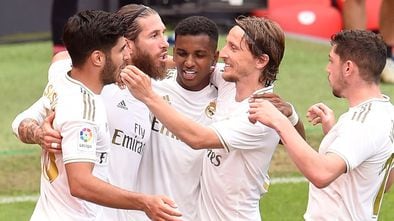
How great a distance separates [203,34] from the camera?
641 centimetres

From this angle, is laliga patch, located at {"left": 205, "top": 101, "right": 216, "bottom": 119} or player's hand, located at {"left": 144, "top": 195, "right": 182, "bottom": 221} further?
laliga patch, located at {"left": 205, "top": 101, "right": 216, "bottom": 119}

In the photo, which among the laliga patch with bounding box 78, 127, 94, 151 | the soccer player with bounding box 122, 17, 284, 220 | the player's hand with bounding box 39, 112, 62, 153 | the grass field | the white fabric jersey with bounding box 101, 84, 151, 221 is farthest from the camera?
the grass field

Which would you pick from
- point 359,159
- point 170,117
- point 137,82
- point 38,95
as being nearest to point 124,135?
point 170,117

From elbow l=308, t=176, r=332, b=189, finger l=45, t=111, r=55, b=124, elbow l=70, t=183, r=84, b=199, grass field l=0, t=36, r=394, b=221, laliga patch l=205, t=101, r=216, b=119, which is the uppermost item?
finger l=45, t=111, r=55, b=124

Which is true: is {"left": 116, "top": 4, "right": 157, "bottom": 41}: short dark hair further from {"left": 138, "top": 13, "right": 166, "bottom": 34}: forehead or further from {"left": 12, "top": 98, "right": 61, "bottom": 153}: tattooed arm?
{"left": 12, "top": 98, "right": 61, "bottom": 153}: tattooed arm

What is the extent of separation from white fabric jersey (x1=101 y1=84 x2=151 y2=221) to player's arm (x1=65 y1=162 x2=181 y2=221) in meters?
0.78

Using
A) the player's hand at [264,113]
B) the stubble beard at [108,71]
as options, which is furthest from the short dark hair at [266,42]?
the stubble beard at [108,71]

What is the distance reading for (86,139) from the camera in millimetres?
5406

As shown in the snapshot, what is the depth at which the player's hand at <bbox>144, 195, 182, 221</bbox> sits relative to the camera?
5.23 m

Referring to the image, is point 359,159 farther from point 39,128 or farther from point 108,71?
point 39,128

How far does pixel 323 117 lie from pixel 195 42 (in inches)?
32.0

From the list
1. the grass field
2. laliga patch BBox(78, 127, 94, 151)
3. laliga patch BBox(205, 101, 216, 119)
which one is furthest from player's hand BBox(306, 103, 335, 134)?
the grass field

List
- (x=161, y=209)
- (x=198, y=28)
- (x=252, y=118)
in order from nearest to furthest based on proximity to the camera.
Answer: (x=161, y=209), (x=252, y=118), (x=198, y=28)

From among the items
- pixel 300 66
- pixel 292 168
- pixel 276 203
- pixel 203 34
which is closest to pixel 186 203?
pixel 203 34
